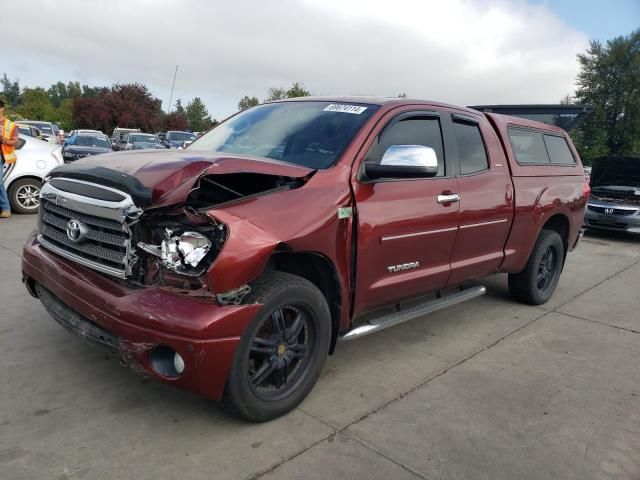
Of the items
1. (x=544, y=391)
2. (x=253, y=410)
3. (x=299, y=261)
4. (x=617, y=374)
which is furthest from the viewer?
(x=617, y=374)

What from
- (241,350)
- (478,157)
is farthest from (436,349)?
(241,350)

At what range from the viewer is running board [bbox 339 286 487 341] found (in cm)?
332

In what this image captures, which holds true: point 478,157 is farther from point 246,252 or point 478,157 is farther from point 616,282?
point 616,282

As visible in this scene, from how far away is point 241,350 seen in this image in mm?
2617

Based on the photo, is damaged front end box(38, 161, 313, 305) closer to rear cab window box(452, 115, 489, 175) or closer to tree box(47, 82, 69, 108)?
rear cab window box(452, 115, 489, 175)

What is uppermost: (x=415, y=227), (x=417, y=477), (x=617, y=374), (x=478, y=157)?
(x=478, y=157)

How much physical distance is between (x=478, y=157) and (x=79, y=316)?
3.21 meters

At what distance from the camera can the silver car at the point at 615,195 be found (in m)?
9.93

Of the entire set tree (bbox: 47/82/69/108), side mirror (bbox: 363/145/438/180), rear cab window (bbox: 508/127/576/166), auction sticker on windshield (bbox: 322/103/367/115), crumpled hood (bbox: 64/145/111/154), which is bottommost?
crumpled hood (bbox: 64/145/111/154)

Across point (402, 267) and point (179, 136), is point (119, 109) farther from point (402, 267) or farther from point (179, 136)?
point (402, 267)

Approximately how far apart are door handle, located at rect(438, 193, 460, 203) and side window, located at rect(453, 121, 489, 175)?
0.26 meters

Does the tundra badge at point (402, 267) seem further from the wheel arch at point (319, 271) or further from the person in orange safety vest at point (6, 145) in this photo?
the person in orange safety vest at point (6, 145)

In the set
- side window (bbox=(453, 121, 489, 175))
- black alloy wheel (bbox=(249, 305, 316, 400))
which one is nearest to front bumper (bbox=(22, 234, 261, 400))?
black alloy wheel (bbox=(249, 305, 316, 400))

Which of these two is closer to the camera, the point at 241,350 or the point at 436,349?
the point at 241,350
